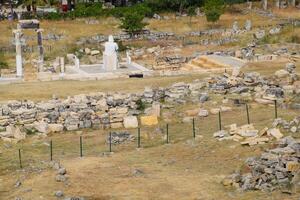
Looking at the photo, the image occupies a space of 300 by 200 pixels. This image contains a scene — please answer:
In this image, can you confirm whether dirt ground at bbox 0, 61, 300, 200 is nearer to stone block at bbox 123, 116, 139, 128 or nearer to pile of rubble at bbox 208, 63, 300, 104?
stone block at bbox 123, 116, 139, 128

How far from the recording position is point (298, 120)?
3509 cm

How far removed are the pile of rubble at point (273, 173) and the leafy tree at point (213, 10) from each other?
190ft

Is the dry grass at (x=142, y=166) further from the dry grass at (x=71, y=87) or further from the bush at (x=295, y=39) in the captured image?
the bush at (x=295, y=39)

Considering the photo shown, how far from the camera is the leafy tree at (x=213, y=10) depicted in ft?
278

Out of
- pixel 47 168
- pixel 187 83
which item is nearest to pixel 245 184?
pixel 47 168

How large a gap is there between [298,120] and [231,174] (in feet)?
26.6

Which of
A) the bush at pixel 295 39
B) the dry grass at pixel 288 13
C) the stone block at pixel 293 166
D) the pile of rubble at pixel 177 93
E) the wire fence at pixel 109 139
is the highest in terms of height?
the dry grass at pixel 288 13

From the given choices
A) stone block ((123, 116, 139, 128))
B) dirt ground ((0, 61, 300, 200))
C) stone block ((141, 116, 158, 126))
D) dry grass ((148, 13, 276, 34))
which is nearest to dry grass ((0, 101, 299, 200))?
dirt ground ((0, 61, 300, 200))

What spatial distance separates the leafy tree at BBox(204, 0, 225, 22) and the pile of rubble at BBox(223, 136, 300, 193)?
190 feet

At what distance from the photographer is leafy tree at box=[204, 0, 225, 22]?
84.8 metres

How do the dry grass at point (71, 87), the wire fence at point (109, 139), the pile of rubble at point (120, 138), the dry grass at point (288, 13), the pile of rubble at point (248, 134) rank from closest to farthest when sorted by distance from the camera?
the pile of rubble at point (248, 134) < the wire fence at point (109, 139) < the pile of rubble at point (120, 138) < the dry grass at point (71, 87) < the dry grass at point (288, 13)

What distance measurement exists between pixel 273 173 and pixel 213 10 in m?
59.9

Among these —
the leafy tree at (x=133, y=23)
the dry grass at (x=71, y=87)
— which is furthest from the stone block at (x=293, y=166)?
the leafy tree at (x=133, y=23)

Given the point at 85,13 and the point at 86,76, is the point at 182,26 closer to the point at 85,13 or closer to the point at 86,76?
the point at 85,13
